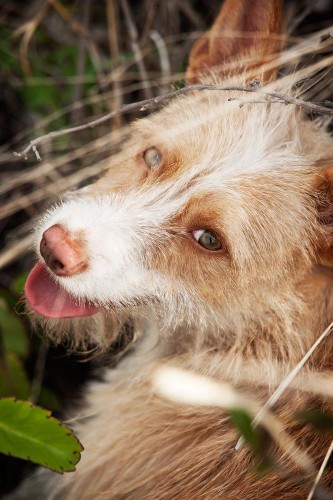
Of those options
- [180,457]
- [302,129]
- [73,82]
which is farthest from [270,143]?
[73,82]

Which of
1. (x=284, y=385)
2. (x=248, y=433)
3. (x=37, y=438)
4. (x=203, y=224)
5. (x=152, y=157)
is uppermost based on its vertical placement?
(x=152, y=157)

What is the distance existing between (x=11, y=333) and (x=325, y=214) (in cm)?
121

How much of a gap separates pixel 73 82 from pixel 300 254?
5.68ft

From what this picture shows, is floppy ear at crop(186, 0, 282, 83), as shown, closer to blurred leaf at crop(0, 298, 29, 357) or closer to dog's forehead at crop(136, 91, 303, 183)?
dog's forehead at crop(136, 91, 303, 183)

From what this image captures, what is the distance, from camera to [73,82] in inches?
119

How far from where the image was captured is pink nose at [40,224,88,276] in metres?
1.66

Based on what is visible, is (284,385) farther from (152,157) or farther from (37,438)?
(152,157)

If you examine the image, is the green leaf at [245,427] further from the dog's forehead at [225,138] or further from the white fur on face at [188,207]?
the dog's forehead at [225,138]

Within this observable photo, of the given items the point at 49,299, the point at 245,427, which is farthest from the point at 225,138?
the point at 245,427

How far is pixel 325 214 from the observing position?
180cm

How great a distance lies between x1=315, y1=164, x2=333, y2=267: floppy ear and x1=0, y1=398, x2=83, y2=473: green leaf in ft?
2.95

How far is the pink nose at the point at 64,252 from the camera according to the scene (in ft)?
5.44

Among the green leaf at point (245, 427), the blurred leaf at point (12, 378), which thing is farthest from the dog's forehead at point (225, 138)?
the blurred leaf at point (12, 378)

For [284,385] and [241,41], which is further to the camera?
[241,41]
